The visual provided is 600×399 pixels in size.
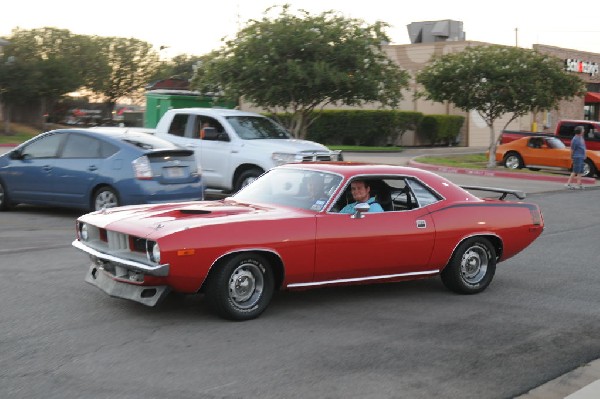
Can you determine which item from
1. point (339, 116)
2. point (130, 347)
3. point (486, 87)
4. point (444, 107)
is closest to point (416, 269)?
point (130, 347)

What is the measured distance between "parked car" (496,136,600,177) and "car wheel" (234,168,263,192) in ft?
52.5

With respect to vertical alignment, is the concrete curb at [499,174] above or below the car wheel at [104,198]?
below

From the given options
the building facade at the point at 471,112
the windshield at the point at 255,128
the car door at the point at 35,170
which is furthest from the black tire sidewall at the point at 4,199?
the building facade at the point at 471,112

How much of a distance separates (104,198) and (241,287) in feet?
20.8

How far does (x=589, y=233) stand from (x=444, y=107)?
34993mm

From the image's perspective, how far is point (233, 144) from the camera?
625 inches

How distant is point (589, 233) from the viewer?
44.1 ft

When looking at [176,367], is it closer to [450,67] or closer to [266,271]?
[266,271]

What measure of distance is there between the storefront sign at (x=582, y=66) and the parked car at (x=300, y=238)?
150ft

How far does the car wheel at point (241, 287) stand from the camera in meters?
6.62

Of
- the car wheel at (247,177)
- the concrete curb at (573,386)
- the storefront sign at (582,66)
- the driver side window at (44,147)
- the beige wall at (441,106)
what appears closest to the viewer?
the concrete curb at (573,386)

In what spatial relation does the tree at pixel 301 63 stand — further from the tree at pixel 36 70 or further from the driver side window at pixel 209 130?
the tree at pixel 36 70

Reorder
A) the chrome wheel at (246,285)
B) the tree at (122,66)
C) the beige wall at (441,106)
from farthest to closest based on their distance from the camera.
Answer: the tree at (122,66)
the beige wall at (441,106)
the chrome wheel at (246,285)

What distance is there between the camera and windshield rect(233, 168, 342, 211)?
756 cm
